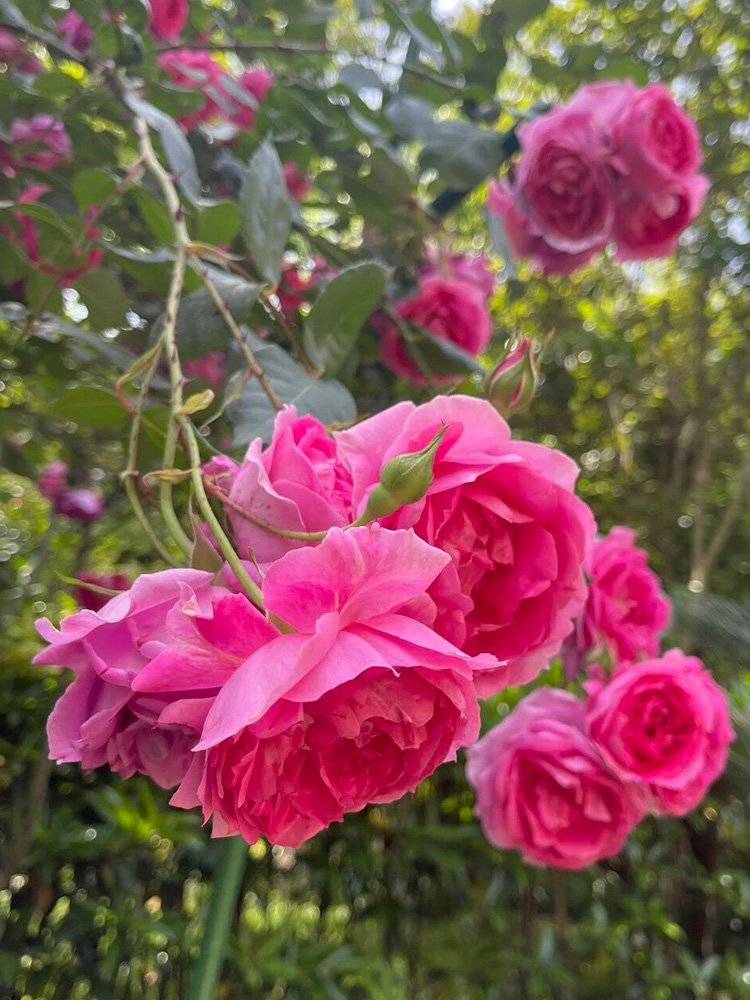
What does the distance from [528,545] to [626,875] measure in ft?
3.89

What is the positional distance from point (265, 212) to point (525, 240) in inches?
14.7

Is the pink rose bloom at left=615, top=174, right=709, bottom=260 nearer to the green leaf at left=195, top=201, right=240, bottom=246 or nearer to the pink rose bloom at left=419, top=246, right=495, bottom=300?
the pink rose bloom at left=419, top=246, right=495, bottom=300

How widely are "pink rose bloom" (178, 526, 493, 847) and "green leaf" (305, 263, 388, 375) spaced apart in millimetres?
250

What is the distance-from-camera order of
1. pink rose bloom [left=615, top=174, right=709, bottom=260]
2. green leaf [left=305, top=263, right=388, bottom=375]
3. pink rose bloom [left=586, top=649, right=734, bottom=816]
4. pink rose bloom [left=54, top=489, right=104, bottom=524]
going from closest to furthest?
green leaf [left=305, top=263, right=388, bottom=375]
pink rose bloom [left=586, top=649, right=734, bottom=816]
pink rose bloom [left=615, top=174, right=709, bottom=260]
pink rose bloom [left=54, top=489, right=104, bottom=524]

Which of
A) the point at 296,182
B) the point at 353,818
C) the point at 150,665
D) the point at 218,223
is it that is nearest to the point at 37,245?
the point at 218,223

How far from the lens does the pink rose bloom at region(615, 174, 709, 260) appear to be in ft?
2.20

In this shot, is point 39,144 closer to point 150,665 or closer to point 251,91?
point 251,91

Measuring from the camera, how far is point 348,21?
211cm

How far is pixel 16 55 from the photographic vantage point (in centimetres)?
86

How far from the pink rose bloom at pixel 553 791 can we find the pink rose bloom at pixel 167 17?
88 cm

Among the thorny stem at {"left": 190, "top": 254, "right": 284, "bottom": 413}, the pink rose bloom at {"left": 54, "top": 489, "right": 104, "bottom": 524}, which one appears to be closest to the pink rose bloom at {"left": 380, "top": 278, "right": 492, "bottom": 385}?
the thorny stem at {"left": 190, "top": 254, "right": 284, "bottom": 413}

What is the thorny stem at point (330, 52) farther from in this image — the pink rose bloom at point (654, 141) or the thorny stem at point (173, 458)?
the thorny stem at point (173, 458)

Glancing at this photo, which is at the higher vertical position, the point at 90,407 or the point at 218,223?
the point at 218,223

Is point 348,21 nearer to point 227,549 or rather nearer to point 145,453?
point 145,453
